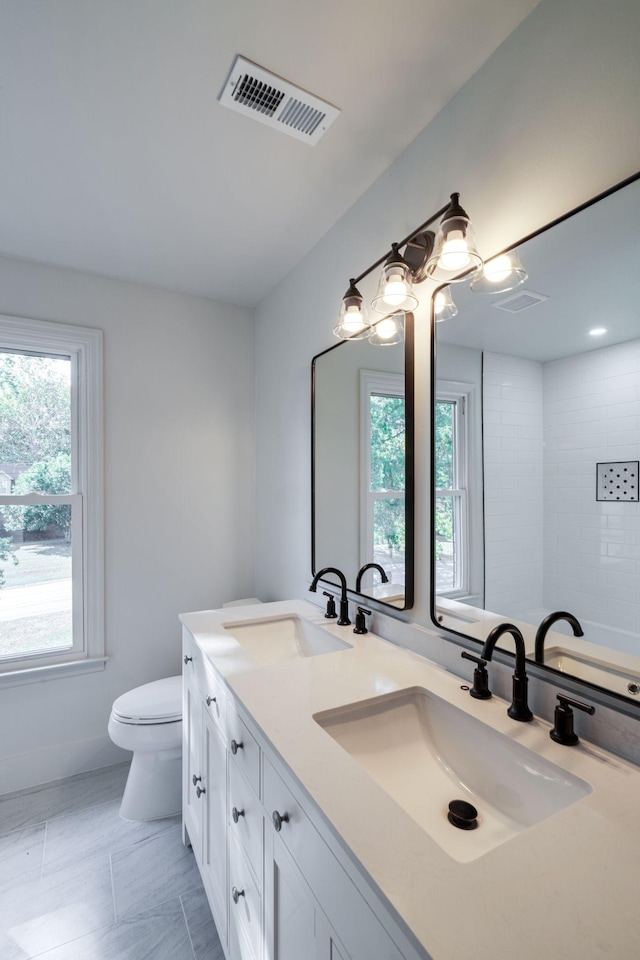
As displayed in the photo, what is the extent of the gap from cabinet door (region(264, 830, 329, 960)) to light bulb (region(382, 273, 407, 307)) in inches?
53.0

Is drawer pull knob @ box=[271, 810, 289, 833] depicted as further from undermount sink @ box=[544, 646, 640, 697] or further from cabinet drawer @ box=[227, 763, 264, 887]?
undermount sink @ box=[544, 646, 640, 697]

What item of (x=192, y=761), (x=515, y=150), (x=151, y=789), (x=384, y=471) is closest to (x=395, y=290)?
(x=515, y=150)

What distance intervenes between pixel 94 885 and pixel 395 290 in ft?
7.56

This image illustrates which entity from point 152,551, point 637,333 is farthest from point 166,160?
point 152,551

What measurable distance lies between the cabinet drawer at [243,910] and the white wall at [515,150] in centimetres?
78

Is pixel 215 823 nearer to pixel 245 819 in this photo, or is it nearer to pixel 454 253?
pixel 245 819

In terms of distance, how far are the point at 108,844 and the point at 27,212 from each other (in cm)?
262

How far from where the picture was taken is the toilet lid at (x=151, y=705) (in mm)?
1896

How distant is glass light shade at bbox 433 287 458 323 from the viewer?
127 cm

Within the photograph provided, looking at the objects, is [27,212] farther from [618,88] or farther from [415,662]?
[415,662]

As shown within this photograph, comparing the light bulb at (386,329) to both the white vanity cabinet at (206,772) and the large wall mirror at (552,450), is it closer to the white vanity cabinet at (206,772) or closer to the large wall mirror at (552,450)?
the large wall mirror at (552,450)

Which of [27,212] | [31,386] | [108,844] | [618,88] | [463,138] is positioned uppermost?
[27,212]

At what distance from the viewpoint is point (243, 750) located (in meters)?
1.08

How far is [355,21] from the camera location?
108cm
